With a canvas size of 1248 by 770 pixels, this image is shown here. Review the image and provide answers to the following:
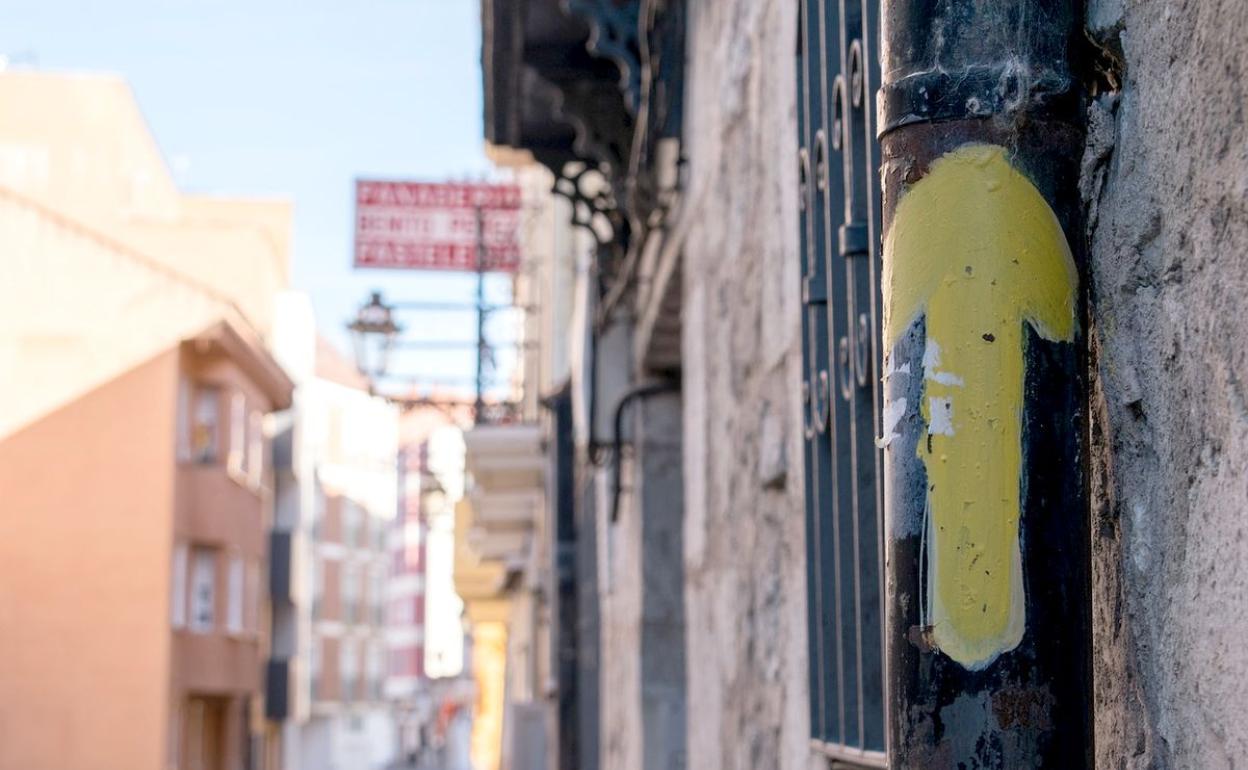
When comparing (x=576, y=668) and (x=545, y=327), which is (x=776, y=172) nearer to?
(x=576, y=668)

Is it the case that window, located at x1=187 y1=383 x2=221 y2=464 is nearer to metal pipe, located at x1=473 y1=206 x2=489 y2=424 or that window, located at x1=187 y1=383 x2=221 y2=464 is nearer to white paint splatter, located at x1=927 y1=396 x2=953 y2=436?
metal pipe, located at x1=473 y1=206 x2=489 y2=424

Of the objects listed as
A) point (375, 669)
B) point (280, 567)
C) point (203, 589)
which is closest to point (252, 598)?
point (203, 589)

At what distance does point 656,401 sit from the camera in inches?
268

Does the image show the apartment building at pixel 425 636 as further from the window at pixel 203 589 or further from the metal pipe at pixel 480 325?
the metal pipe at pixel 480 325

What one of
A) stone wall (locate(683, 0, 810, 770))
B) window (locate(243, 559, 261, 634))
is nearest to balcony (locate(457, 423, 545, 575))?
stone wall (locate(683, 0, 810, 770))

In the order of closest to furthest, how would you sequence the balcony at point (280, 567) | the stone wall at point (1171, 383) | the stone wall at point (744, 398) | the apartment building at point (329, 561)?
the stone wall at point (1171, 383), the stone wall at point (744, 398), the balcony at point (280, 567), the apartment building at point (329, 561)

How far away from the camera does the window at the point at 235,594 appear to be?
29434 millimetres

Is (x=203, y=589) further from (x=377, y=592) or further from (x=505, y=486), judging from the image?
(x=377, y=592)

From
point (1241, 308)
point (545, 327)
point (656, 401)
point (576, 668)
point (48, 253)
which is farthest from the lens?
point (48, 253)

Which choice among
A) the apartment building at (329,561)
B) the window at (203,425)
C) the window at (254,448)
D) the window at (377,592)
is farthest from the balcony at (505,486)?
the window at (377,592)

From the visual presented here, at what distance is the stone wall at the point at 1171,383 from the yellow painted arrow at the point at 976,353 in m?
0.09

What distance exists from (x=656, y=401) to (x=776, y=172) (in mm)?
3367

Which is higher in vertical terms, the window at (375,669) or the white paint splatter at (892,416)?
the white paint splatter at (892,416)

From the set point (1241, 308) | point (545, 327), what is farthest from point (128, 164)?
point (1241, 308)
